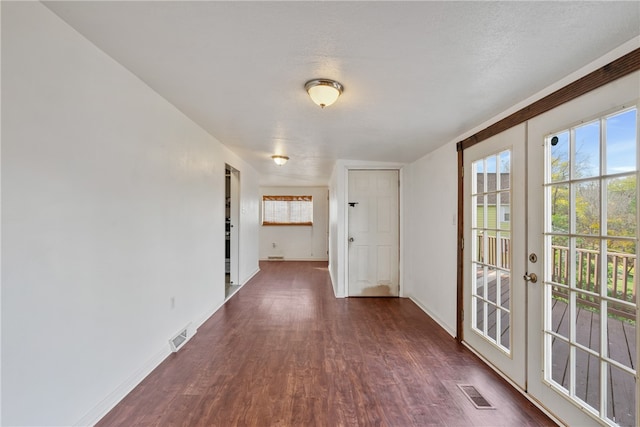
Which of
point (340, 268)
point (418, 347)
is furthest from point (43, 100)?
point (340, 268)

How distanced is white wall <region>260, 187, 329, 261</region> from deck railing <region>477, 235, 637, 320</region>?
265 inches

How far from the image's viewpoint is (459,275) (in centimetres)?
304

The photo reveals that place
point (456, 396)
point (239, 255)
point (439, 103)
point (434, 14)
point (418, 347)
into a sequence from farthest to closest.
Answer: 1. point (239, 255)
2. point (418, 347)
3. point (439, 103)
4. point (456, 396)
5. point (434, 14)

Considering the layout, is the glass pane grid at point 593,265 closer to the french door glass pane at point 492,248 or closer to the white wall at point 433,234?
the french door glass pane at point 492,248

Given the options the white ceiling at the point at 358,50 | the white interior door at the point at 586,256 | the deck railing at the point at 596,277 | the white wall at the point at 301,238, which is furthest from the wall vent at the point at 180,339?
the white wall at the point at 301,238

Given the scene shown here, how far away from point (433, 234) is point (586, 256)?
210 centimetres

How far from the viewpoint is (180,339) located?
281 centimetres

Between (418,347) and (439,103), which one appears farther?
(418,347)

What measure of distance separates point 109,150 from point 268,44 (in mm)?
1257

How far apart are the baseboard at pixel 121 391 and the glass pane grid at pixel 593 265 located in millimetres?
2934

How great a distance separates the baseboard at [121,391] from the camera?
1705mm

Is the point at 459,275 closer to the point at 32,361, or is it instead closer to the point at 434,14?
the point at 434,14

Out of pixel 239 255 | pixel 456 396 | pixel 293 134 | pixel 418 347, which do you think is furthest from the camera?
pixel 239 255

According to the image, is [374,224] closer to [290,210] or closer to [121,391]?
[121,391]
